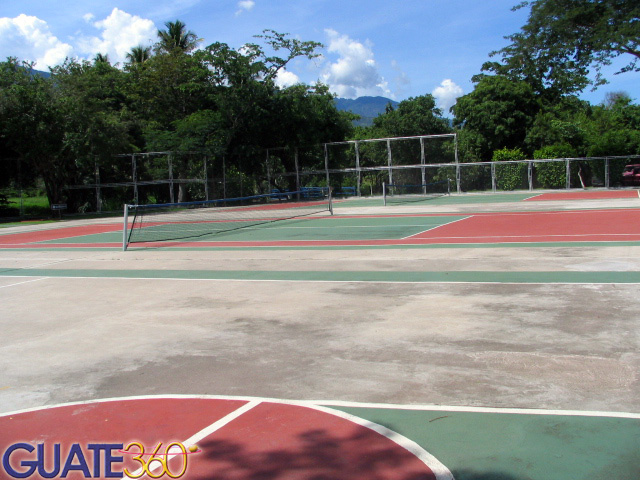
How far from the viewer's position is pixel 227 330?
7.57 m

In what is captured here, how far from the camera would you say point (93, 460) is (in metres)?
4.16

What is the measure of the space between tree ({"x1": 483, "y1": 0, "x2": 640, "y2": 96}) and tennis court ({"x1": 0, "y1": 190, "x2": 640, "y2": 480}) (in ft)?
86.6

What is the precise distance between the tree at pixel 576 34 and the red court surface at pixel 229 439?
1419 inches

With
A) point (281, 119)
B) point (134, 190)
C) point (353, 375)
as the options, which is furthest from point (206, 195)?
point (353, 375)

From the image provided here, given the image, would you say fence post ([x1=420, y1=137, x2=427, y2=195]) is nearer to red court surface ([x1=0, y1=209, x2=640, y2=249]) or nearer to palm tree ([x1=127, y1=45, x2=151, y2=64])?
red court surface ([x1=0, y1=209, x2=640, y2=249])

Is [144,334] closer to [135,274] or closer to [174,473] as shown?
[174,473]

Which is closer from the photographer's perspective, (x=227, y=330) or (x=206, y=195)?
(x=227, y=330)

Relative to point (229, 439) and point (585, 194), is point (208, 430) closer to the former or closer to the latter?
point (229, 439)

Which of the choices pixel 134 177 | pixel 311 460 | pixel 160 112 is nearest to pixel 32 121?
→ pixel 134 177

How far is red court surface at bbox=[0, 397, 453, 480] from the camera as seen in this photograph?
383 centimetres

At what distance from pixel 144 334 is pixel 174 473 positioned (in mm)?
3862

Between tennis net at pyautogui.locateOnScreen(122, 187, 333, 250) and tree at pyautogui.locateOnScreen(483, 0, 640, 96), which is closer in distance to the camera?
tennis net at pyautogui.locateOnScreen(122, 187, 333, 250)

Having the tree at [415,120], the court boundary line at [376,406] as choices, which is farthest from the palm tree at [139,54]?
the court boundary line at [376,406]

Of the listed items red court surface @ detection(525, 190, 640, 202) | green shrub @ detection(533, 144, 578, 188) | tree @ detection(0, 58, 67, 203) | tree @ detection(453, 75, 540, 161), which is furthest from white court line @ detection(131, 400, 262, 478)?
tree @ detection(453, 75, 540, 161)
